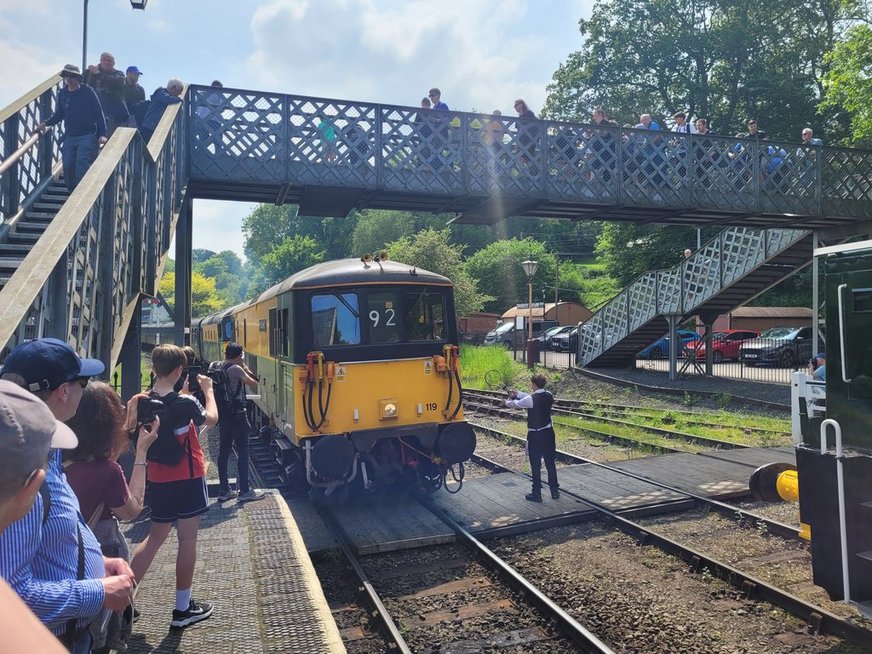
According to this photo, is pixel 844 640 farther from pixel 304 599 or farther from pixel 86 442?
pixel 86 442

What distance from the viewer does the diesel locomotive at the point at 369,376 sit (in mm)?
7914

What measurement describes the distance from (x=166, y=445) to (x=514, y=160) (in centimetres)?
882

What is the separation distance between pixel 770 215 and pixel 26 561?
1394 centimetres

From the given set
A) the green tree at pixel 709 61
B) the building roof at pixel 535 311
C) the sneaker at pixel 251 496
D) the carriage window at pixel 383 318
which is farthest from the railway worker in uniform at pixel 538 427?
the green tree at pixel 709 61

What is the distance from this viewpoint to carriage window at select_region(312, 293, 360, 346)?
319 inches

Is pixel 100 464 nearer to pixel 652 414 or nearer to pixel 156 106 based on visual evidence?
pixel 156 106

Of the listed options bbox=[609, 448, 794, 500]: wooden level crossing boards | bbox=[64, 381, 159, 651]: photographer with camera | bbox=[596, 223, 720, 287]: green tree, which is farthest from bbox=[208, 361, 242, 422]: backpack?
bbox=[596, 223, 720, 287]: green tree

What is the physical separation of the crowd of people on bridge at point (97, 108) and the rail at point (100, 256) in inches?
21.9

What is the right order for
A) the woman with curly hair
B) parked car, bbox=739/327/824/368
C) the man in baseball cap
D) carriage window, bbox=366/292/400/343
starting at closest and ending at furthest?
the man in baseball cap
the woman with curly hair
carriage window, bbox=366/292/400/343
parked car, bbox=739/327/824/368

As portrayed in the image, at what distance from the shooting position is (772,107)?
36188mm

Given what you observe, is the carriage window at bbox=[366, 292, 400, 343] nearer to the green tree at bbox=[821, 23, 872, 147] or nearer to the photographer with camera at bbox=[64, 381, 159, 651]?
the photographer with camera at bbox=[64, 381, 159, 651]

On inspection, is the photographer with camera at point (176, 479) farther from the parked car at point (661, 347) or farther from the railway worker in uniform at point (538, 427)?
the parked car at point (661, 347)

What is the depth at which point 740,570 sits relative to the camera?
20.4 feet

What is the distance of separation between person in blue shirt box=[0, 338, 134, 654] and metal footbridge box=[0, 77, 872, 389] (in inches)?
103
